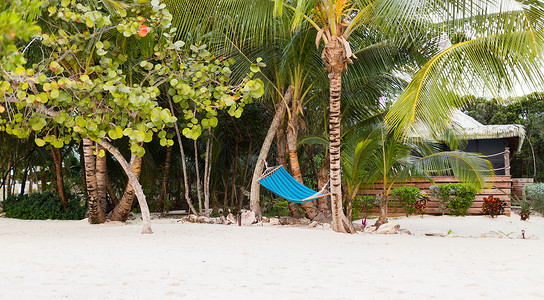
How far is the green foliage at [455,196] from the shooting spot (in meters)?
7.16

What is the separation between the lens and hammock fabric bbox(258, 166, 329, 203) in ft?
15.2

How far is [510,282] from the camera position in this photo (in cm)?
244

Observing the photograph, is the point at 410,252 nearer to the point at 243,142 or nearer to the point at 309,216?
the point at 309,216

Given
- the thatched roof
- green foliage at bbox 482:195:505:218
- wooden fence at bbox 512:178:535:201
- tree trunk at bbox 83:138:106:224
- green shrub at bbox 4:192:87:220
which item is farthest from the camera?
wooden fence at bbox 512:178:535:201

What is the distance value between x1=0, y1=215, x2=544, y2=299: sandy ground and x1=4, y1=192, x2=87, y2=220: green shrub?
7.07ft

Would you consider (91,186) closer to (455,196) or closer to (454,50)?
(454,50)

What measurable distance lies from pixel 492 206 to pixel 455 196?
1.82 ft

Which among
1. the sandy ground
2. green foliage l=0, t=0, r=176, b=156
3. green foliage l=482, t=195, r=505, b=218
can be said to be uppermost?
green foliage l=0, t=0, r=176, b=156

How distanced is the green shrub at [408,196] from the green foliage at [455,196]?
0.95 ft

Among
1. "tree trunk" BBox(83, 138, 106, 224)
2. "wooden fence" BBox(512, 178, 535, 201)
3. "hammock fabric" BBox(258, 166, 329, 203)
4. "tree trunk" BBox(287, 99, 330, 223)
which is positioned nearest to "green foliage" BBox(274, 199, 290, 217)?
"tree trunk" BBox(287, 99, 330, 223)

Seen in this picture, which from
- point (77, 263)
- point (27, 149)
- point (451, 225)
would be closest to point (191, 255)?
point (77, 263)

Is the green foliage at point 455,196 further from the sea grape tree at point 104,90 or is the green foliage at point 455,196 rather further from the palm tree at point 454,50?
the sea grape tree at point 104,90

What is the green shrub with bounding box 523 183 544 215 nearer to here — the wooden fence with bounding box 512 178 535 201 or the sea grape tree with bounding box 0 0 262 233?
the wooden fence with bounding box 512 178 535 201

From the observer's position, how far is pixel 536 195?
803 cm
